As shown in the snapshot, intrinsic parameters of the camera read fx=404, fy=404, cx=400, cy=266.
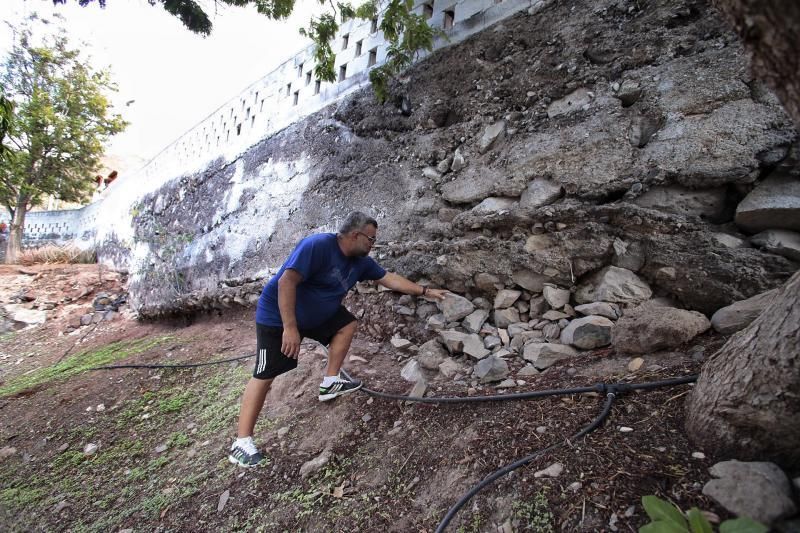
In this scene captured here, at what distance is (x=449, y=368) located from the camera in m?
2.63

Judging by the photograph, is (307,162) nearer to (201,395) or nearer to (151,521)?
(201,395)

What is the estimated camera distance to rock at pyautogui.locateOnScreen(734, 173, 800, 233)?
2.10 meters

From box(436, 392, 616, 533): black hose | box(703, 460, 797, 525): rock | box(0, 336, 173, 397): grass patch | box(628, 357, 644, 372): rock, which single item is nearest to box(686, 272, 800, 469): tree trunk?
box(703, 460, 797, 525): rock

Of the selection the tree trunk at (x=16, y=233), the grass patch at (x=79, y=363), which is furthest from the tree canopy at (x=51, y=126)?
the grass patch at (x=79, y=363)

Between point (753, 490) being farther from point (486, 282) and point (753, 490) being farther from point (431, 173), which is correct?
point (431, 173)

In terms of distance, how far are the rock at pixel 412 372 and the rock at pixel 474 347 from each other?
1.13 feet

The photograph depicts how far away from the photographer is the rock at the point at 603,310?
8.01 feet

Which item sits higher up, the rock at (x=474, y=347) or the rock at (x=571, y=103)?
the rock at (x=571, y=103)

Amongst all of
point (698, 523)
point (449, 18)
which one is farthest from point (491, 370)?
point (449, 18)

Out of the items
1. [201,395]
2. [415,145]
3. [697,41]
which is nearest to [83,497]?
[201,395]

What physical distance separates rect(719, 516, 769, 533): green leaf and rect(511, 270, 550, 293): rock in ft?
6.04

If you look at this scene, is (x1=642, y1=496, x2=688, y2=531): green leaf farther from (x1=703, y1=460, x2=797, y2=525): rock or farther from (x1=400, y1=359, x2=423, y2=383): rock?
(x1=400, y1=359, x2=423, y2=383): rock

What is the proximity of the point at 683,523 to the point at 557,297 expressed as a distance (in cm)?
172

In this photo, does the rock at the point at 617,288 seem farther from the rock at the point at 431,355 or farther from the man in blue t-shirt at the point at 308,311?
the man in blue t-shirt at the point at 308,311
